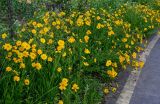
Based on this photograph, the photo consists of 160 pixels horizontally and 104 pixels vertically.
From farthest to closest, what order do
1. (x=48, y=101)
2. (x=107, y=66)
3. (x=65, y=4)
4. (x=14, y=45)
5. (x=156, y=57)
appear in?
(x=65, y=4) → (x=156, y=57) → (x=107, y=66) → (x=14, y=45) → (x=48, y=101)

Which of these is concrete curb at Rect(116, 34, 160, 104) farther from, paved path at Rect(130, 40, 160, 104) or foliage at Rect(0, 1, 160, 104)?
foliage at Rect(0, 1, 160, 104)

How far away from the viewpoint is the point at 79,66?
651 centimetres

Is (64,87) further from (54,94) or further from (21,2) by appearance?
(21,2)

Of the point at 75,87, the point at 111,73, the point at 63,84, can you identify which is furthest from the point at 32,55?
the point at 111,73

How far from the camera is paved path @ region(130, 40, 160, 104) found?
668 centimetres

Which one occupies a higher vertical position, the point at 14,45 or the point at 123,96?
the point at 14,45

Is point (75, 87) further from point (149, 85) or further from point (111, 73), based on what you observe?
point (149, 85)

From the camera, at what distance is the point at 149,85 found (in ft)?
24.3

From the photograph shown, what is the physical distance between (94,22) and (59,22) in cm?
127

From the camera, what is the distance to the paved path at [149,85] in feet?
21.9

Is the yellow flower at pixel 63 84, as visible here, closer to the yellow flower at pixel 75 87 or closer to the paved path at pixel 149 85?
the yellow flower at pixel 75 87

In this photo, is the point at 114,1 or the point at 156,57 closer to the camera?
the point at 156,57

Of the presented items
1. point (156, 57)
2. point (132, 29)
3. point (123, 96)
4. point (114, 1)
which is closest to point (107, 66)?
point (123, 96)

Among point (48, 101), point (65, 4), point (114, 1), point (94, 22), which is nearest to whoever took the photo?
point (48, 101)
